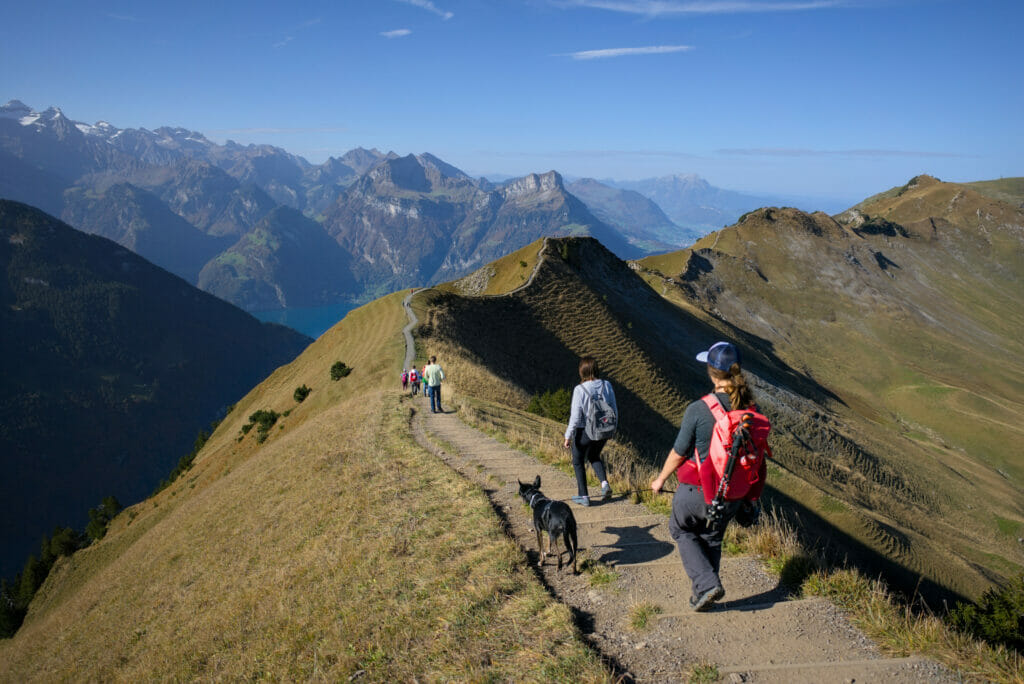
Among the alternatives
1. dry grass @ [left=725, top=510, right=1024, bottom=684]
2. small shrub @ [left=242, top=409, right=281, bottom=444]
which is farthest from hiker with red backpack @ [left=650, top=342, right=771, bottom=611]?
small shrub @ [left=242, top=409, right=281, bottom=444]

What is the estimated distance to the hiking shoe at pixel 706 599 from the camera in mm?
5938

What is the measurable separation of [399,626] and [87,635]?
17.2m

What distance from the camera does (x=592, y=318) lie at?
170 feet

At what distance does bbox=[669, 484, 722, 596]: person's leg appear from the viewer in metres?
5.98

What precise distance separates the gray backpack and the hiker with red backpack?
288 centimetres

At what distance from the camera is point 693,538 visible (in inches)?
242

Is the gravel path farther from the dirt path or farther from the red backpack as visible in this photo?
the red backpack

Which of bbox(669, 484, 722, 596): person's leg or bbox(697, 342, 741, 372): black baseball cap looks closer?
bbox(697, 342, 741, 372): black baseball cap

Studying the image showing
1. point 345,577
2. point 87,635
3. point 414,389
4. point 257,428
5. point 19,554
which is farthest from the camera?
point 19,554

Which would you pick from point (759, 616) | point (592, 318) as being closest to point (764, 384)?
point (592, 318)

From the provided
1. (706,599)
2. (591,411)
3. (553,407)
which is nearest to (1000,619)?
(706,599)

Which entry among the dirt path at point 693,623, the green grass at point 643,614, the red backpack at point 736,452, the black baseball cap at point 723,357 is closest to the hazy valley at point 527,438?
the dirt path at point 693,623

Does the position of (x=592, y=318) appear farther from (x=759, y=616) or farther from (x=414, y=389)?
(x=759, y=616)

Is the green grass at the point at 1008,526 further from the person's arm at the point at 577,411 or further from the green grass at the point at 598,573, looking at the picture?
the green grass at the point at 598,573
